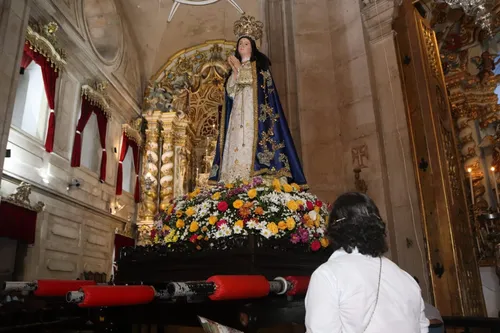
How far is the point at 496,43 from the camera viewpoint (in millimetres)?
9820

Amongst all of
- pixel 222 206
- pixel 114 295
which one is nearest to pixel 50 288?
pixel 114 295

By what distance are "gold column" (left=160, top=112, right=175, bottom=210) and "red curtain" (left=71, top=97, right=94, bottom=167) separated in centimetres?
421

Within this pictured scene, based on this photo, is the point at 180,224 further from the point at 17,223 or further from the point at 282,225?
the point at 17,223

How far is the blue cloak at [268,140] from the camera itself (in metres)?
4.04

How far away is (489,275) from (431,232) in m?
4.28

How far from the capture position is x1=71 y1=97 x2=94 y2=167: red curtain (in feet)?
32.3

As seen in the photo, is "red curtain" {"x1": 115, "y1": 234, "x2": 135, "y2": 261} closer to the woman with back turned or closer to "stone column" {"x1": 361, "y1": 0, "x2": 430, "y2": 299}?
"stone column" {"x1": 361, "y1": 0, "x2": 430, "y2": 299}

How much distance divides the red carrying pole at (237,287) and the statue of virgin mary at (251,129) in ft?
6.27

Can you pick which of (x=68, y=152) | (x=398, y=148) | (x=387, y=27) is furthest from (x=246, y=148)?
(x=68, y=152)

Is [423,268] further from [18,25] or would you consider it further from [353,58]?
[18,25]

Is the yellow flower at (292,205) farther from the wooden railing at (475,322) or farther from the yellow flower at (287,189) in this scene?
the wooden railing at (475,322)

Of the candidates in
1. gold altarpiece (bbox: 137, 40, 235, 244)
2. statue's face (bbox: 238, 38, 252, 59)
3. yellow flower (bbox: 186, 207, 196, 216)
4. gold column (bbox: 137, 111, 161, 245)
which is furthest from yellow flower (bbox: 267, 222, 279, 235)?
gold altarpiece (bbox: 137, 40, 235, 244)

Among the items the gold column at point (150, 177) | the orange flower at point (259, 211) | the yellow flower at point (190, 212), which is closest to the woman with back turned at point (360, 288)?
the orange flower at point (259, 211)

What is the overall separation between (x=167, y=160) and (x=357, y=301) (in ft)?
45.1
